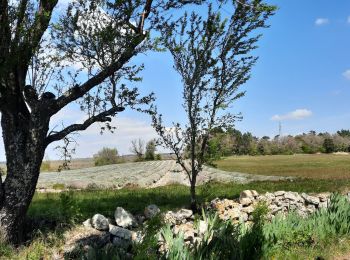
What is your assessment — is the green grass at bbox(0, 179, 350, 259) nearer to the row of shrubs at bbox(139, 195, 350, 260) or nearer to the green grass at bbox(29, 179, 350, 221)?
the green grass at bbox(29, 179, 350, 221)

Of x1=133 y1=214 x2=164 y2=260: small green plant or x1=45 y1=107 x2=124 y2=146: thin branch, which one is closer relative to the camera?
x1=133 y1=214 x2=164 y2=260: small green plant

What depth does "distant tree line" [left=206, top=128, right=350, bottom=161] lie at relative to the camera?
37.6ft

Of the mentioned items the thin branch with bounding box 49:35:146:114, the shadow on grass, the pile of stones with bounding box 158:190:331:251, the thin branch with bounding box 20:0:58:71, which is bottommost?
the pile of stones with bounding box 158:190:331:251

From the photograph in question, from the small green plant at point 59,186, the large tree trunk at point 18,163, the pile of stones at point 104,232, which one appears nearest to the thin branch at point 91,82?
the large tree trunk at point 18,163

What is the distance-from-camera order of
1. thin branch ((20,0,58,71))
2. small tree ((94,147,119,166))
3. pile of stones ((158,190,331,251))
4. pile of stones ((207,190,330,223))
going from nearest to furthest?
thin branch ((20,0,58,71))
pile of stones ((158,190,331,251))
pile of stones ((207,190,330,223))
small tree ((94,147,119,166))

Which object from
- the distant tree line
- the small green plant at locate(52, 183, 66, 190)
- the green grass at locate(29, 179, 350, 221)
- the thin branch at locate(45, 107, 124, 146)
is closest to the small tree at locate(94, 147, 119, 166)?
the distant tree line

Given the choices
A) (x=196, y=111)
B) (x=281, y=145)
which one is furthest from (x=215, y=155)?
(x=281, y=145)

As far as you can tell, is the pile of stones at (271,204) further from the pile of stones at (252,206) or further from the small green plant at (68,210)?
the small green plant at (68,210)

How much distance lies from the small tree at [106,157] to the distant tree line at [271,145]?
523 inches

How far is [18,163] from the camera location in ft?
26.9

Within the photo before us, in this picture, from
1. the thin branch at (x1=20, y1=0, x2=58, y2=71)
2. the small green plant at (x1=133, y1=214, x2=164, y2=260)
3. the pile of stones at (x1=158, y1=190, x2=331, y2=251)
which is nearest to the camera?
the small green plant at (x1=133, y1=214, x2=164, y2=260)

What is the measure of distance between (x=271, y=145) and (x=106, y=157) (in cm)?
3965

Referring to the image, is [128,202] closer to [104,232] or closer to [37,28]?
[104,232]

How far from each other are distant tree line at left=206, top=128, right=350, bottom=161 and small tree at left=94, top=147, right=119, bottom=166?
43.6 feet
